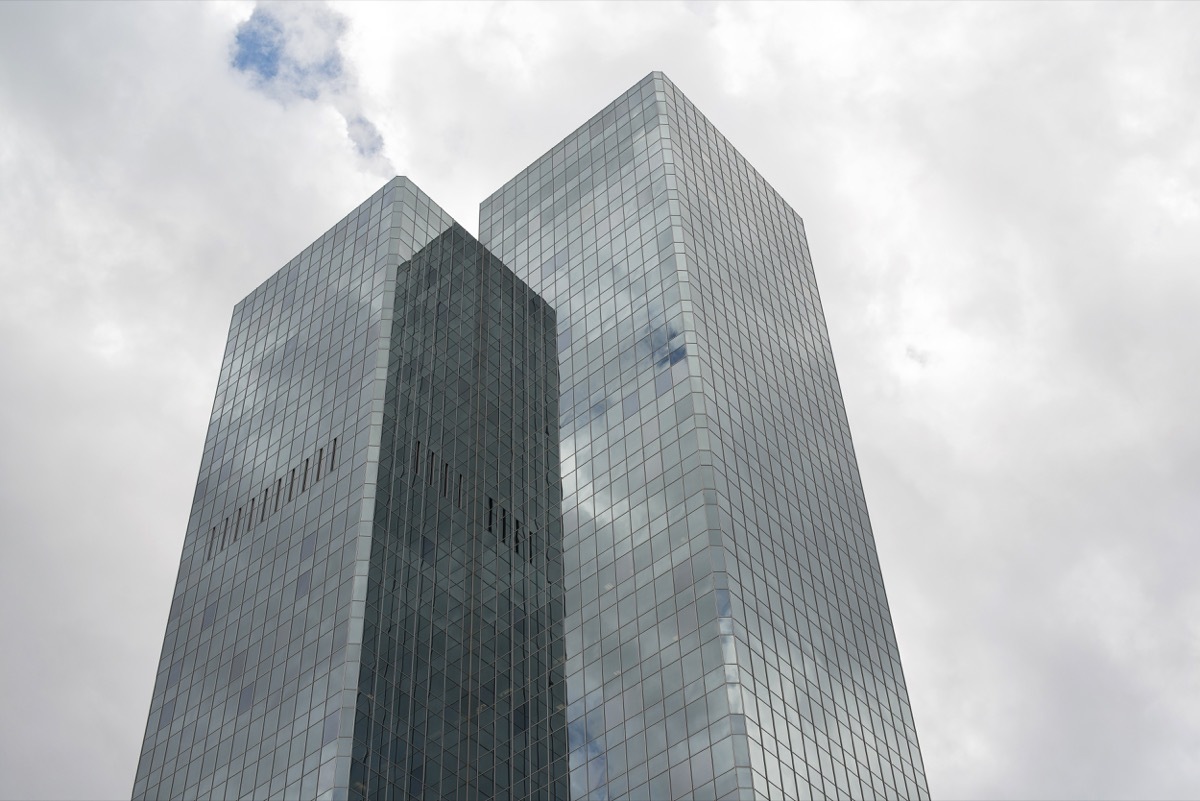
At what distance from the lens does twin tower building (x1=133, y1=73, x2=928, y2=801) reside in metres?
82.5

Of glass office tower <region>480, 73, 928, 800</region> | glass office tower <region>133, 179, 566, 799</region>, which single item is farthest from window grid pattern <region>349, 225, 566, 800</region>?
glass office tower <region>480, 73, 928, 800</region>

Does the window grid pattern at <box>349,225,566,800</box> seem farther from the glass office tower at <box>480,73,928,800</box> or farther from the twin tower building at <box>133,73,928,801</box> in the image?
the glass office tower at <box>480,73,928,800</box>

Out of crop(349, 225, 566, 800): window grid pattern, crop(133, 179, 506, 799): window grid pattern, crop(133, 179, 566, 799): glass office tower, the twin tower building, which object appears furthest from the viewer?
crop(349, 225, 566, 800): window grid pattern

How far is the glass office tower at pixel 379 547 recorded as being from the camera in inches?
3295

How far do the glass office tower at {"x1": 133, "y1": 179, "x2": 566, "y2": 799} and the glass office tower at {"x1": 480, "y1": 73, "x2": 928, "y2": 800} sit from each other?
3.90 meters

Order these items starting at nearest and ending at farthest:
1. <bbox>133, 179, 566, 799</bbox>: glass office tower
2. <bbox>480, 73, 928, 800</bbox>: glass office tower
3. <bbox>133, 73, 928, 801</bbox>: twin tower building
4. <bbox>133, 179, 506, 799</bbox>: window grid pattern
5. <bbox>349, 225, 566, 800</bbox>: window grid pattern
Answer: <bbox>480, 73, 928, 800</bbox>: glass office tower → <bbox>133, 73, 928, 801</bbox>: twin tower building → <bbox>133, 179, 506, 799</bbox>: window grid pattern → <bbox>133, 179, 566, 799</bbox>: glass office tower → <bbox>349, 225, 566, 800</bbox>: window grid pattern

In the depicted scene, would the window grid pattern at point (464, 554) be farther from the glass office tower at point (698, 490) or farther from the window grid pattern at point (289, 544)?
the glass office tower at point (698, 490)

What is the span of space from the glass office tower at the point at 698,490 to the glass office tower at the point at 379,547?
3904 mm

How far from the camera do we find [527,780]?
283ft

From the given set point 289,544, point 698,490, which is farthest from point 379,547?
point 698,490

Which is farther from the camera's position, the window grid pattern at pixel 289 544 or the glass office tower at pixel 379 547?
the glass office tower at pixel 379 547

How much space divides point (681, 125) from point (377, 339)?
37.9 meters

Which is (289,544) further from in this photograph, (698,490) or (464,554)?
(698,490)

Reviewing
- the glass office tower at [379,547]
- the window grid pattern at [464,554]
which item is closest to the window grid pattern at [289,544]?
the glass office tower at [379,547]
